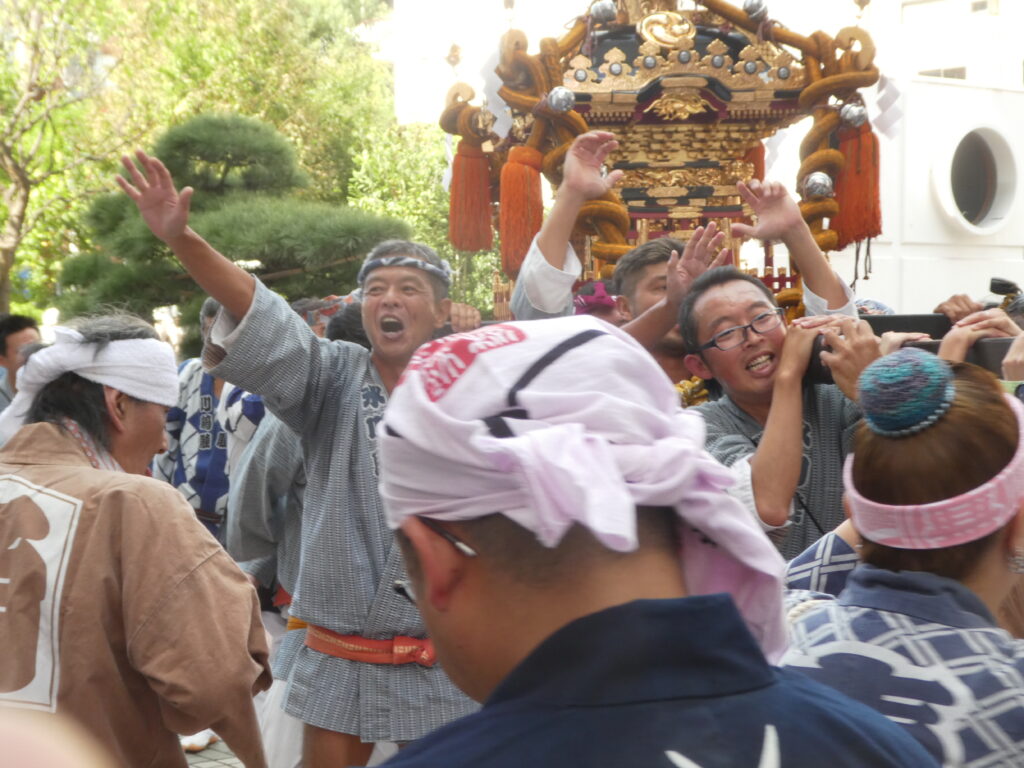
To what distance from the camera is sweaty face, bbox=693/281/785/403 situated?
2754 millimetres

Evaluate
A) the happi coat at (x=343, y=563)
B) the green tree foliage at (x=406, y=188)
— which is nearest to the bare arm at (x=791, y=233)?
the happi coat at (x=343, y=563)

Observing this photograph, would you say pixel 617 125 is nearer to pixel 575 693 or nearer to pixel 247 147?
pixel 575 693

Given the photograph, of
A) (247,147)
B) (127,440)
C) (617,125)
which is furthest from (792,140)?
(127,440)

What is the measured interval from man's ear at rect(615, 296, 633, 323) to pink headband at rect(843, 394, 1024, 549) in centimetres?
241

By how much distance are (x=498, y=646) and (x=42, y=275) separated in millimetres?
17800

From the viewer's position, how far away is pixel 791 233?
11.0 ft

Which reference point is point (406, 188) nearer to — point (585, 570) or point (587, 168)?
point (587, 168)

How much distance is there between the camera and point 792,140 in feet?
49.4

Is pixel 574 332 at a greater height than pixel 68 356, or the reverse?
pixel 574 332

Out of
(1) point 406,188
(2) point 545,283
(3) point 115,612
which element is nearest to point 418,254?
(2) point 545,283

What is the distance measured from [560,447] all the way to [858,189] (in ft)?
15.7

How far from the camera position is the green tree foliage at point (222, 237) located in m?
10.2

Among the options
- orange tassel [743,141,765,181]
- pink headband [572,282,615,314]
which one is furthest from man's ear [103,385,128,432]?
orange tassel [743,141,765,181]

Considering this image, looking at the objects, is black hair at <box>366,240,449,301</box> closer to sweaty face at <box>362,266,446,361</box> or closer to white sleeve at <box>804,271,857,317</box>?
sweaty face at <box>362,266,446,361</box>
